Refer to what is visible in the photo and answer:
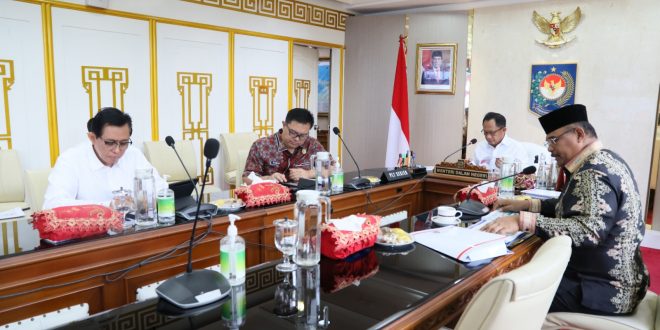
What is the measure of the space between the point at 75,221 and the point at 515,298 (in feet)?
4.78

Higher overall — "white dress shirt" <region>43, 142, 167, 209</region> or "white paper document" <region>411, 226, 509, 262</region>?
"white dress shirt" <region>43, 142, 167, 209</region>

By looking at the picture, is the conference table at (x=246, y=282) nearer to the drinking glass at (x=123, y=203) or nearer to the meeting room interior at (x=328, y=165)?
the meeting room interior at (x=328, y=165)

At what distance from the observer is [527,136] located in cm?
533

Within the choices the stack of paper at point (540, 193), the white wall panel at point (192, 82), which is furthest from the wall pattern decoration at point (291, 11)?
the stack of paper at point (540, 193)

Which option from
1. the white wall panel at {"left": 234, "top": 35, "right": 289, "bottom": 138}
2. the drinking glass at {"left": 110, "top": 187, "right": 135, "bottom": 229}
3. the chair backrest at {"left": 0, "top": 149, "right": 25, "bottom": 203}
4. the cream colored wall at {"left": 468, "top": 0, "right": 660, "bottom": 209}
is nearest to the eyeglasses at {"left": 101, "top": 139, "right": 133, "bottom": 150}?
the drinking glass at {"left": 110, "top": 187, "right": 135, "bottom": 229}

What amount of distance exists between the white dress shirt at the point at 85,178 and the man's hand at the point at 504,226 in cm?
168

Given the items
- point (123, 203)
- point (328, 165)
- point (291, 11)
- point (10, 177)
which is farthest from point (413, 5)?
point (123, 203)

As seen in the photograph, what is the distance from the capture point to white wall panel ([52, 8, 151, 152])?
12.7 feet

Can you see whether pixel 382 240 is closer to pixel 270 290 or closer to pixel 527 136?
pixel 270 290

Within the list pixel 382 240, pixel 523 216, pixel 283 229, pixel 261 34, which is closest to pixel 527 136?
pixel 261 34

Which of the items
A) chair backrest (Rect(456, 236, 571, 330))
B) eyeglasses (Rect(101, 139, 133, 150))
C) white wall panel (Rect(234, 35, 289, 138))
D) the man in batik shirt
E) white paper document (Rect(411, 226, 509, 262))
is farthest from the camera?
white wall panel (Rect(234, 35, 289, 138))

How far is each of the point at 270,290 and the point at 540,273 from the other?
681mm

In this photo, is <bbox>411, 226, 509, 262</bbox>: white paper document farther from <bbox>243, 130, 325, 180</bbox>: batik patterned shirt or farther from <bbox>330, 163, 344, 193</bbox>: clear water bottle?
<bbox>243, 130, 325, 180</bbox>: batik patterned shirt

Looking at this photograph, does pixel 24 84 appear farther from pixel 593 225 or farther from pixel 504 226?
pixel 593 225
